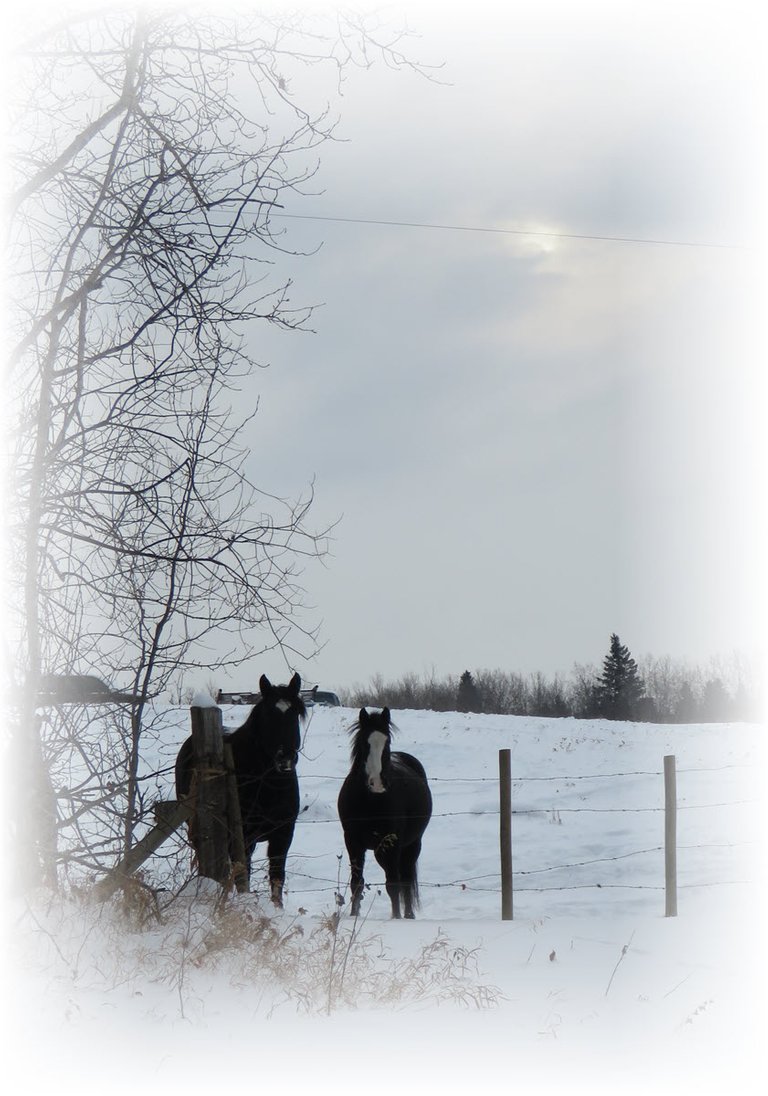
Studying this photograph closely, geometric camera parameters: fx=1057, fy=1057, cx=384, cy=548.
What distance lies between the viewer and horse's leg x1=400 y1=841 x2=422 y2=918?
9102 mm

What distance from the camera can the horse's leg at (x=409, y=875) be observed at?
358 inches

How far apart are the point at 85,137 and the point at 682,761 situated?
17.4 metres

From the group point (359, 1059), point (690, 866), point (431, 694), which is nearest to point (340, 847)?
point (690, 866)

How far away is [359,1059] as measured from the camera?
4281 mm

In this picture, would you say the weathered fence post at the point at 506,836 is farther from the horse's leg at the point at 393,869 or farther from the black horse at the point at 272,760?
the black horse at the point at 272,760

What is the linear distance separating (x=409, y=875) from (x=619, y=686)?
4993cm

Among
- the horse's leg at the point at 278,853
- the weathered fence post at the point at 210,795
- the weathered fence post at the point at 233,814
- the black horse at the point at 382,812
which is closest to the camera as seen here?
the weathered fence post at the point at 210,795

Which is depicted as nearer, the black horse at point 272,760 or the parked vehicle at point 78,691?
the parked vehicle at point 78,691

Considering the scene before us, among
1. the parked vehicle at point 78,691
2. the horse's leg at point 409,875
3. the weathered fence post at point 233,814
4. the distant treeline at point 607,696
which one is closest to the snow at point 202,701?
the weathered fence post at point 233,814

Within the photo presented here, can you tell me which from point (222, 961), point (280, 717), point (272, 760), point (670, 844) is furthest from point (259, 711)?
point (670, 844)

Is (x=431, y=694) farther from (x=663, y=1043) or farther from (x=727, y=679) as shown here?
(x=663, y=1043)

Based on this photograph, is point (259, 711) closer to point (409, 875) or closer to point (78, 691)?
point (409, 875)

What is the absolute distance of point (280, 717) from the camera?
794 centimetres

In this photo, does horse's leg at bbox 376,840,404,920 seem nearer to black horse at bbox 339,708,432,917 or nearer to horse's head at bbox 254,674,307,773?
black horse at bbox 339,708,432,917
